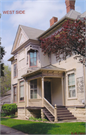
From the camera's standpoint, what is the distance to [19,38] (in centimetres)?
2028

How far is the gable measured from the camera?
19.0 m

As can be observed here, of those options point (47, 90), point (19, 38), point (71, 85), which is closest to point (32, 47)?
point (19, 38)

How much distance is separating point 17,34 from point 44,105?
1015 cm

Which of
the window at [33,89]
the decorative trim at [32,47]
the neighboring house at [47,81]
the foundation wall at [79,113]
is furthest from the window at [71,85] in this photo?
the decorative trim at [32,47]

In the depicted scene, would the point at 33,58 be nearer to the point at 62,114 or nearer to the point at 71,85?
the point at 71,85

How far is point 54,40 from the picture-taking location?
8.45m

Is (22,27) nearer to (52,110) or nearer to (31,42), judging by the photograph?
(31,42)

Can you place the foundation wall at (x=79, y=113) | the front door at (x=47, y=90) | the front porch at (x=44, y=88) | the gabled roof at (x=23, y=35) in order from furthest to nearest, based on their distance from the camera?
the gabled roof at (x=23, y=35), the front door at (x=47, y=90), the front porch at (x=44, y=88), the foundation wall at (x=79, y=113)

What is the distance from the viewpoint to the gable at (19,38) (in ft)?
62.5

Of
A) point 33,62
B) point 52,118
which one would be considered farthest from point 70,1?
point 52,118

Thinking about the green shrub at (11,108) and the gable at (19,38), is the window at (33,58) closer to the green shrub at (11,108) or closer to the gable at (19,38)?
the gable at (19,38)

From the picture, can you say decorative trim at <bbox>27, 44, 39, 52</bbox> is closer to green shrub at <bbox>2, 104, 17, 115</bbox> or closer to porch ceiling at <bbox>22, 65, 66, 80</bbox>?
porch ceiling at <bbox>22, 65, 66, 80</bbox>

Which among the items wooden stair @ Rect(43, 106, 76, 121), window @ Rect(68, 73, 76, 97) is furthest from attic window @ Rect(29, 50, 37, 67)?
wooden stair @ Rect(43, 106, 76, 121)

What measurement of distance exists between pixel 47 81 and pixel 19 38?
6.64 meters
